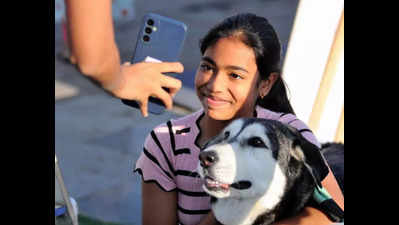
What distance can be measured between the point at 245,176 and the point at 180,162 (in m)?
0.48

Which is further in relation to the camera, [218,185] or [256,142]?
Result: [256,142]

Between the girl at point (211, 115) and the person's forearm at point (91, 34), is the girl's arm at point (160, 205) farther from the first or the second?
the person's forearm at point (91, 34)

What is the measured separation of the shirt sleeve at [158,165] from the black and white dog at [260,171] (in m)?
0.31

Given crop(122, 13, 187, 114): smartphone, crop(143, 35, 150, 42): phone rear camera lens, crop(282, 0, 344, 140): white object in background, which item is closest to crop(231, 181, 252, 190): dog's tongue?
crop(122, 13, 187, 114): smartphone

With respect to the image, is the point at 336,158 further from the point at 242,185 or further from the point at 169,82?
the point at 169,82

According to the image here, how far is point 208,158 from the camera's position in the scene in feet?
6.82

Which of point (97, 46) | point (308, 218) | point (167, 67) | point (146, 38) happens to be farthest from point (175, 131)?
point (97, 46)

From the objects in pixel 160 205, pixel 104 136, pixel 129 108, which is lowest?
pixel 104 136

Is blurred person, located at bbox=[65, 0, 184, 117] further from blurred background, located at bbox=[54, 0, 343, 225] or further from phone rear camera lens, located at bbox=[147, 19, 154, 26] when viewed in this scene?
blurred background, located at bbox=[54, 0, 343, 225]
